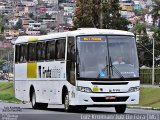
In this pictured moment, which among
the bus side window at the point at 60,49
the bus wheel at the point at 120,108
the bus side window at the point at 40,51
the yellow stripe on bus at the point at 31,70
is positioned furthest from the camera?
the yellow stripe on bus at the point at 31,70

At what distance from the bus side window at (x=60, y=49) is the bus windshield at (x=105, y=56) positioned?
61.3 inches

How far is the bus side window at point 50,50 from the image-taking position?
109 ft

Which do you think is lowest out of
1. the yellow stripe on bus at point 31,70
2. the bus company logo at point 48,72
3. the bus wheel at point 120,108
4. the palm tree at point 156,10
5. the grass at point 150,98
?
the palm tree at point 156,10

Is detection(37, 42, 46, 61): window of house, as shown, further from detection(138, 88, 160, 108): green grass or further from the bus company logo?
detection(138, 88, 160, 108): green grass

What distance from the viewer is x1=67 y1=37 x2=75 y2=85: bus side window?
30.3m

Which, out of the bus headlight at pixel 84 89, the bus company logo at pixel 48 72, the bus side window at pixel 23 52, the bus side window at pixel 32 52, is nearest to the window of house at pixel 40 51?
the bus company logo at pixel 48 72

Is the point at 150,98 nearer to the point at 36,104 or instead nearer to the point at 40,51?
the point at 36,104

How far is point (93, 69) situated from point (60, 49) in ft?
10.2

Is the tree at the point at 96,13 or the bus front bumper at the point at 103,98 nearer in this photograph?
the bus front bumper at the point at 103,98

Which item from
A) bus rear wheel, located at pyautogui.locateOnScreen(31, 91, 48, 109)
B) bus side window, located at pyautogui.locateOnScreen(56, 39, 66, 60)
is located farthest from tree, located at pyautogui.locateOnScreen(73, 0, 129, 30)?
bus side window, located at pyautogui.locateOnScreen(56, 39, 66, 60)

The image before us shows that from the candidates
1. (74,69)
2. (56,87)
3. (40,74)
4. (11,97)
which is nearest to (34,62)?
(40,74)

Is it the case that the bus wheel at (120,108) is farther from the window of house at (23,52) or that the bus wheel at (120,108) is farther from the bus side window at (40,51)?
the window of house at (23,52)

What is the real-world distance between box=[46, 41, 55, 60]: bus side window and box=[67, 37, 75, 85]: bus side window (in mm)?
2112

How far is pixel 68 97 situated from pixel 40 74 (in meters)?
4.81
